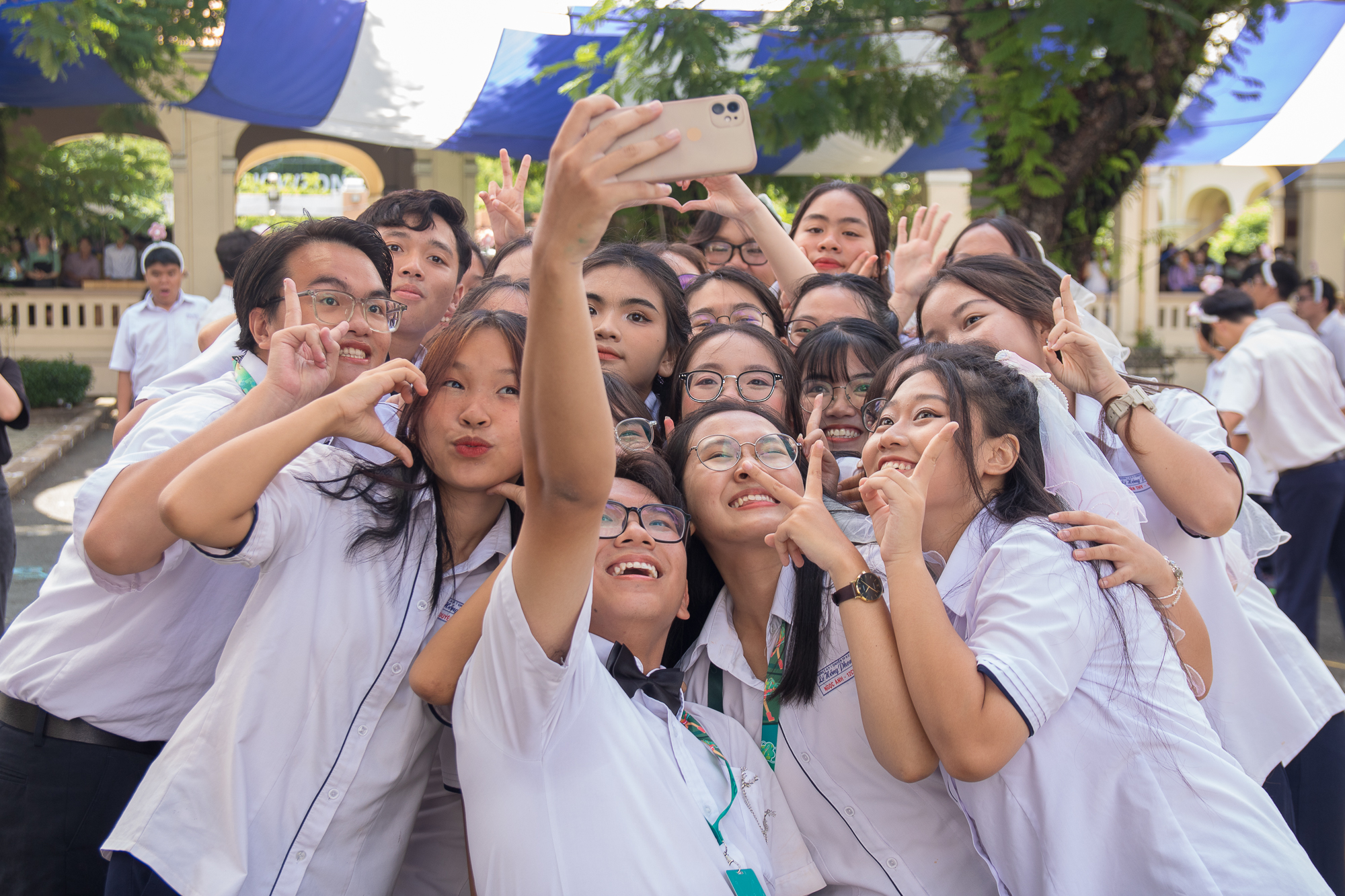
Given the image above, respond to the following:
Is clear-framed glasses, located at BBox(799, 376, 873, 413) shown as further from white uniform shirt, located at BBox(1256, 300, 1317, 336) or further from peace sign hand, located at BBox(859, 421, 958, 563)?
white uniform shirt, located at BBox(1256, 300, 1317, 336)

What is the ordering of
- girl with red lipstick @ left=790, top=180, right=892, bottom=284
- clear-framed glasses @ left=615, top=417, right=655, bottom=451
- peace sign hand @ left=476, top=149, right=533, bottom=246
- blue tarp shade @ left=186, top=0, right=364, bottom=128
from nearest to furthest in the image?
clear-framed glasses @ left=615, top=417, right=655, bottom=451
peace sign hand @ left=476, top=149, right=533, bottom=246
girl with red lipstick @ left=790, top=180, right=892, bottom=284
blue tarp shade @ left=186, top=0, right=364, bottom=128

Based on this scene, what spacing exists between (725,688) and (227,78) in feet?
22.9

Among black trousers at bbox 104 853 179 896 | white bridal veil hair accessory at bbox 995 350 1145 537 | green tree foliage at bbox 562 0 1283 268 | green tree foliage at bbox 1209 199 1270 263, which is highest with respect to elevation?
green tree foliage at bbox 1209 199 1270 263

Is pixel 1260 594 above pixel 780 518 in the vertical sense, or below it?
below

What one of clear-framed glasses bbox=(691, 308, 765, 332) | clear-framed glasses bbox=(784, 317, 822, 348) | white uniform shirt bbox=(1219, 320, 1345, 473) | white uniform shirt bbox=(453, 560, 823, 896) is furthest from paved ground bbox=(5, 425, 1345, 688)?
white uniform shirt bbox=(453, 560, 823, 896)

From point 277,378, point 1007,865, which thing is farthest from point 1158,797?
point 277,378

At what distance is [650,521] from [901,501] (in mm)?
504

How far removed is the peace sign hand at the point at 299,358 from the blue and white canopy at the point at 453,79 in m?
5.36

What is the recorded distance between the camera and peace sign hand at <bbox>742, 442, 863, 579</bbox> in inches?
72.6

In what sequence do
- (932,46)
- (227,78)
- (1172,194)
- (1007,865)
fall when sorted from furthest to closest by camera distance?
1. (1172,194)
2. (932,46)
3. (227,78)
4. (1007,865)

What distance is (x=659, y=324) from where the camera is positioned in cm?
293

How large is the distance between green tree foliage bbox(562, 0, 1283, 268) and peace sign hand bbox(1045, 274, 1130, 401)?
11.5 feet

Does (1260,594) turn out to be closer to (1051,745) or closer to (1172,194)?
(1051,745)

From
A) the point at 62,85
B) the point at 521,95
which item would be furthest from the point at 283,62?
the point at 62,85
